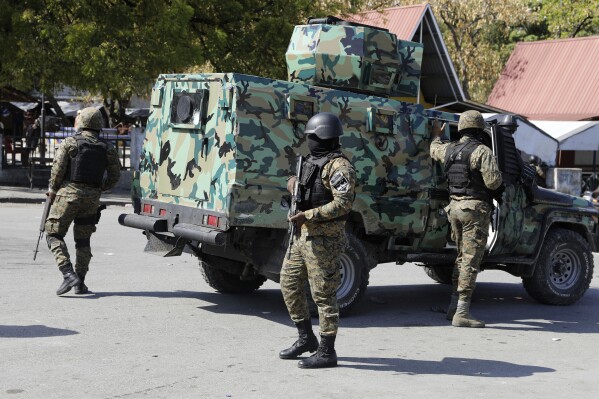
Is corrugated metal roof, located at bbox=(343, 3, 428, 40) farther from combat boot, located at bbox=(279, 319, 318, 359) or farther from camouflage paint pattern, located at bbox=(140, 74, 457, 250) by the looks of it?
combat boot, located at bbox=(279, 319, 318, 359)

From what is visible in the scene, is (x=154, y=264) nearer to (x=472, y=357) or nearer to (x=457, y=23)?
(x=472, y=357)

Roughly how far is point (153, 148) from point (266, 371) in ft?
11.2

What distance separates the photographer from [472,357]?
25.1 feet

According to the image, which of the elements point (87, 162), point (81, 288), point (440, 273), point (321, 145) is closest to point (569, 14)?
point (440, 273)

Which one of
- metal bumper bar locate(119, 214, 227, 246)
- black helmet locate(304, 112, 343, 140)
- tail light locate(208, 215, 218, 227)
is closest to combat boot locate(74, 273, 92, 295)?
metal bumper bar locate(119, 214, 227, 246)

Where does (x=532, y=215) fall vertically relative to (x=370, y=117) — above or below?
below

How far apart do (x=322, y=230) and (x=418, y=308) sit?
3264mm

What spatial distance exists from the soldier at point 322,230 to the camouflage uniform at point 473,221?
226cm

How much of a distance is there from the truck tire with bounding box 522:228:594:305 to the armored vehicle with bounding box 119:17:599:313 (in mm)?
13

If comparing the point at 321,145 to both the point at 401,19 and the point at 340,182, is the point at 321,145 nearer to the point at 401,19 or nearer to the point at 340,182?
the point at 340,182

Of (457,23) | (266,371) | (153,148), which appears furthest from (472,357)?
(457,23)

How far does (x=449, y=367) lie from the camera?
7.27 meters

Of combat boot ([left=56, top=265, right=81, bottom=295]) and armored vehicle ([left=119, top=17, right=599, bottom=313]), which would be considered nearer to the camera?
armored vehicle ([left=119, top=17, right=599, bottom=313])

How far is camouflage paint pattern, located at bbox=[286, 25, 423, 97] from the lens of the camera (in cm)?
977
